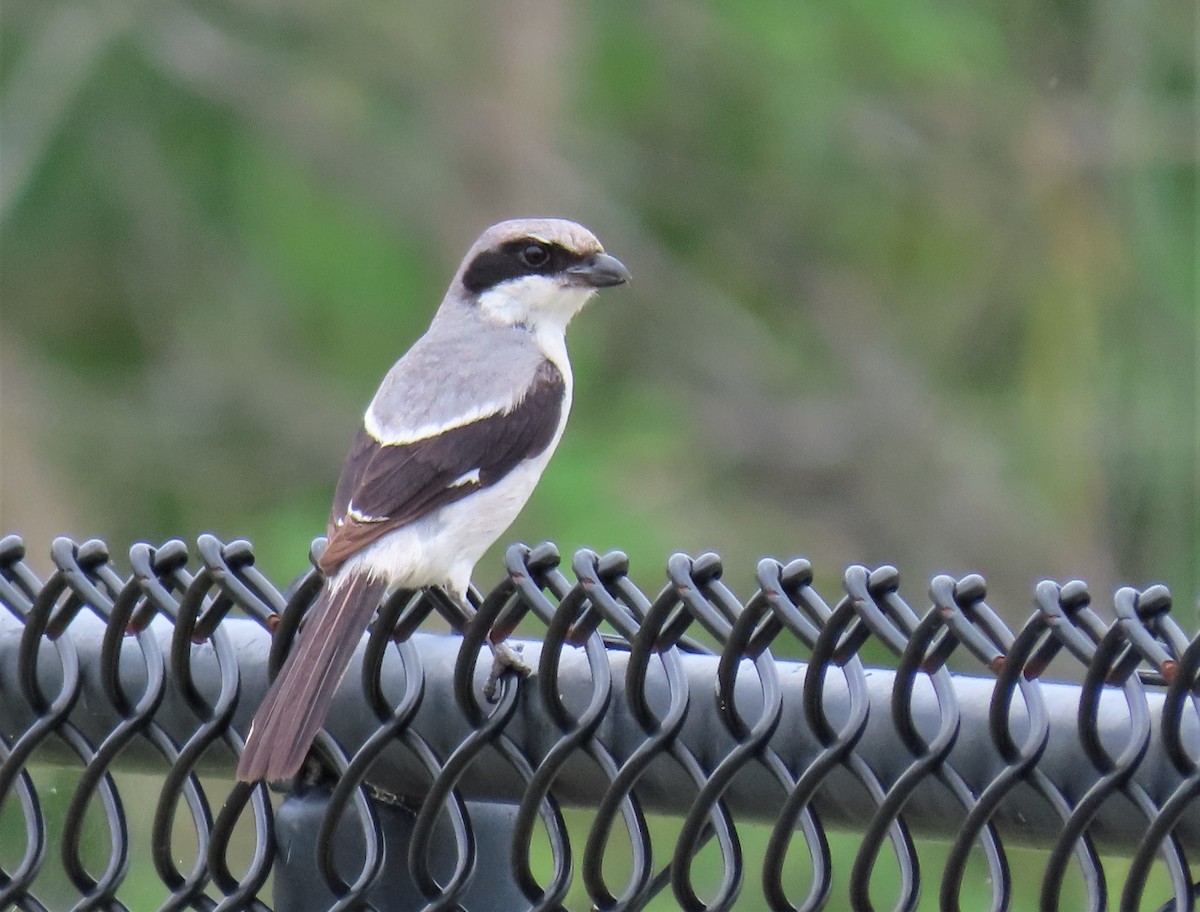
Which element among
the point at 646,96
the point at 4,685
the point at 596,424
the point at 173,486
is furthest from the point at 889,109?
the point at 4,685

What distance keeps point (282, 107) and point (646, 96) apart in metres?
2.35

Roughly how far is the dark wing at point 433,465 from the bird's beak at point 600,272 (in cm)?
51

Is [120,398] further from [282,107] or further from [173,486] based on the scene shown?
[282,107]

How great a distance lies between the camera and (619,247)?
10.8 meters

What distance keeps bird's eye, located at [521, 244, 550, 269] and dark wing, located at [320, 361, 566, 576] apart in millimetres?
580

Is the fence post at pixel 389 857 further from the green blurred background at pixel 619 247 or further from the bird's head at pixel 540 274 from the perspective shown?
the green blurred background at pixel 619 247

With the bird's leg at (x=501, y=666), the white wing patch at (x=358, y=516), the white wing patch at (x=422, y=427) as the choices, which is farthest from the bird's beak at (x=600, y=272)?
the bird's leg at (x=501, y=666)

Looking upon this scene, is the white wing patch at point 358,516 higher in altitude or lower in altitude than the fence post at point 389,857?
higher

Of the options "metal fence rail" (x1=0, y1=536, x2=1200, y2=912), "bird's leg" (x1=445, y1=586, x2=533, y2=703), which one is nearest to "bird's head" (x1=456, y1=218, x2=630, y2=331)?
"metal fence rail" (x1=0, y1=536, x2=1200, y2=912)

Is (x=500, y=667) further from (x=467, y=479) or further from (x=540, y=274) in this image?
(x=540, y=274)

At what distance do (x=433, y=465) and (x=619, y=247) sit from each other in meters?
7.06

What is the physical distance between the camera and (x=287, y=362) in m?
11.8

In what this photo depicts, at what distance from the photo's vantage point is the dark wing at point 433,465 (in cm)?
358

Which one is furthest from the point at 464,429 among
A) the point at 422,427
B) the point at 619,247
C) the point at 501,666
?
the point at 619,247
